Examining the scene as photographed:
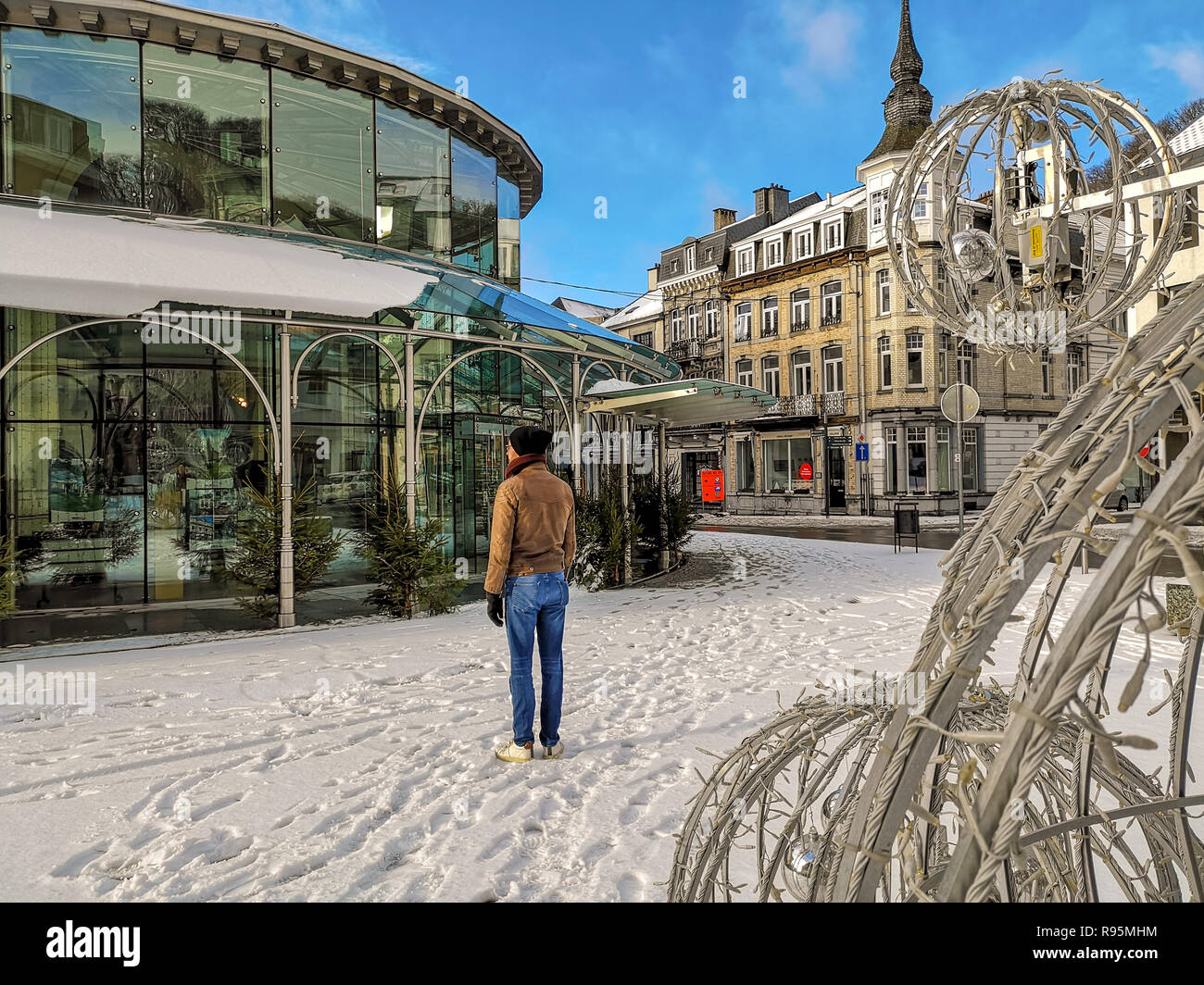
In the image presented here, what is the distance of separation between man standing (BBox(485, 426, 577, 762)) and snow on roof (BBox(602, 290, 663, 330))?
3857 cm

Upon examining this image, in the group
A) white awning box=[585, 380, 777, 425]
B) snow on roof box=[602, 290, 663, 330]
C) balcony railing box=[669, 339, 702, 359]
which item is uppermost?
snow on roof box=[602, 290, 663, 330]

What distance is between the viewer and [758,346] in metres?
37.1

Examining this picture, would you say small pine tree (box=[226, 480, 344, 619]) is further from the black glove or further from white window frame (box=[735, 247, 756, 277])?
white window frame (box=[735, 247, 756, 277])

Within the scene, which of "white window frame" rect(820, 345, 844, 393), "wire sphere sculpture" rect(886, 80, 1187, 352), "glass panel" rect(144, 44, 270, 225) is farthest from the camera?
"white window frame" rect(820, 345, 844, 393)

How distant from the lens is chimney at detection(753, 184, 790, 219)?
128 ft

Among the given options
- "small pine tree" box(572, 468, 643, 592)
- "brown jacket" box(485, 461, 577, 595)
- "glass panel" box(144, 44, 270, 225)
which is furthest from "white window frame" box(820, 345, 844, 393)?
"brown jacket" box(485, 461, 577, 595)

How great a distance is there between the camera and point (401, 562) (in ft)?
29.8

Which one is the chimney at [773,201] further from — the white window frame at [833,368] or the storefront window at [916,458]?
the storefront window at [916,458]

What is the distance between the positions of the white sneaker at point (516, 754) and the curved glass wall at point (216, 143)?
32.2 feet

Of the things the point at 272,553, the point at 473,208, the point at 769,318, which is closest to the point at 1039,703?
the point at 272,553

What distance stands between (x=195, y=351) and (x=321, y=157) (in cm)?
363

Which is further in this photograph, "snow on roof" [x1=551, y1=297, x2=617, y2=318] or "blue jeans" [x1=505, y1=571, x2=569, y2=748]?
"snow on roof" [x1=551, y1=297, x2=617, y2=318]

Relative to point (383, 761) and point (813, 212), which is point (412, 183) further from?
point (813, 212)
